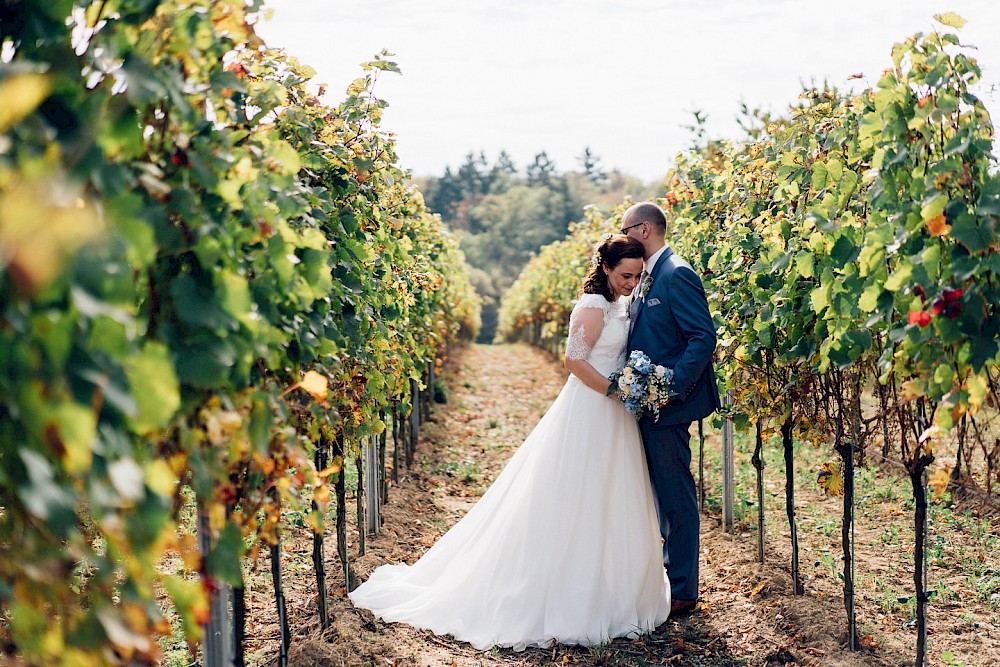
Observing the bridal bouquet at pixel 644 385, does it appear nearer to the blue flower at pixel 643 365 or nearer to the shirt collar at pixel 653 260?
the blue flower at pixel 643 365

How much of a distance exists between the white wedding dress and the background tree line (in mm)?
52819

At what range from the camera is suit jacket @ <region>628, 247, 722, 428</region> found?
504 centimetres

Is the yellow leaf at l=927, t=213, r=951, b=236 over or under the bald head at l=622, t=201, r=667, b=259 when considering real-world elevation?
under

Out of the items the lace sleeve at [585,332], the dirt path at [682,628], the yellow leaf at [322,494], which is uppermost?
the lace sleeve at [585,332]

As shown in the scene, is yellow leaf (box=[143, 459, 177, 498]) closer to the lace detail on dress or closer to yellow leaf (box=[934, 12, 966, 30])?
yellow leaf (box=[934, 12, 966, 30])

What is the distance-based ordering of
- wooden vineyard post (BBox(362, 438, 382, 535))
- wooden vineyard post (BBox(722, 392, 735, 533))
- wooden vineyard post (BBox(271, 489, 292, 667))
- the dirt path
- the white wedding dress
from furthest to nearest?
wooden vineyard post (BBox(722, 392, 735, 533))
wooden vineyard post (BBox(362, 438, 382, 535))
the white wedding dress
the dirt path
wooden vineyard post (BBox(271, 489, 292, 667))

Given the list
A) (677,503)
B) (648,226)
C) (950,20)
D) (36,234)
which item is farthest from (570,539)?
(36,234)

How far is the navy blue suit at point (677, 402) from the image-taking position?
200 inches

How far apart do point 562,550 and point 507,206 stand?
7849cm

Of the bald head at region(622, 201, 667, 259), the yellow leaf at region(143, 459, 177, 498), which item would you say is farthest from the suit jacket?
the yellow leaf at region(143, 459, 177, 498)

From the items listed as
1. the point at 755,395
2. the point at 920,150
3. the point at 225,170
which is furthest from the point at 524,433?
the point at 225,170

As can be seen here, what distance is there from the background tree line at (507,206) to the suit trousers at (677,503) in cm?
5291

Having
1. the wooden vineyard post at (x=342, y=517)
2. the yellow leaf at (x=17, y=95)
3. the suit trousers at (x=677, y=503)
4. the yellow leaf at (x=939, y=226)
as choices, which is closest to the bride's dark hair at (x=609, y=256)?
the suit trousers at (x=677, y=503)

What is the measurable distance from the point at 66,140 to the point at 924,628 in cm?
381
